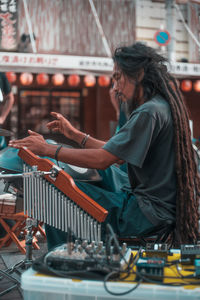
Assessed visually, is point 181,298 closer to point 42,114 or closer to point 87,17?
point 87,17

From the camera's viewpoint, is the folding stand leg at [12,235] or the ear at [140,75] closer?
the ear at [140,75]

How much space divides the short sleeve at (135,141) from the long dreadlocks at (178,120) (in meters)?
0.19

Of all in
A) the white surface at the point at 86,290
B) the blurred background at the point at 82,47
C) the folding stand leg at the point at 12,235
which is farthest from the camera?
the blurred background at the point at 82,47

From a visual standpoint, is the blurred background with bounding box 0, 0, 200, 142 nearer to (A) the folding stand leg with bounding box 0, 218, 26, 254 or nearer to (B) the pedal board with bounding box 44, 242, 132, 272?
(A) the folding stand leg with bounding box 0, 218, 26, 254

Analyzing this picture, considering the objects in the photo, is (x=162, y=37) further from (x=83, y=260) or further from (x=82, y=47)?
(x=83, y=260)

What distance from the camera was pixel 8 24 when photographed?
974 centimetres

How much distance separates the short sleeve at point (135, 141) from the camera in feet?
6.58

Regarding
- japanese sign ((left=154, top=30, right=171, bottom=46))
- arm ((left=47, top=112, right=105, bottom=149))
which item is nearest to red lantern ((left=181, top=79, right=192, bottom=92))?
japanese sign ((left=154, top=30, right=171, bottom=46))

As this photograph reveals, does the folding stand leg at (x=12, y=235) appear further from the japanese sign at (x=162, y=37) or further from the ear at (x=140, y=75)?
the japanese sign at (x=162, y=37)

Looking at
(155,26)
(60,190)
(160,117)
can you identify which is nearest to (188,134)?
(160,117)

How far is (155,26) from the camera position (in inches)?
445

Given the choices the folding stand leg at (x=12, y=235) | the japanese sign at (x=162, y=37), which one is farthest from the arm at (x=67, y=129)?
the japanese sign at (x=162, y=37)

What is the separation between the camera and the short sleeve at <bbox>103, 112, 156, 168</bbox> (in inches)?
79.0

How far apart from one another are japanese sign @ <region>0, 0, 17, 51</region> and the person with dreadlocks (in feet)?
26.4
